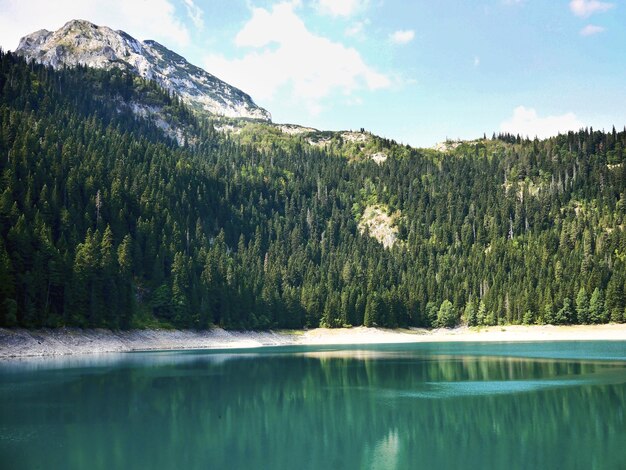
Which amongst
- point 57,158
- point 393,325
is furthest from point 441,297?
point 57,158

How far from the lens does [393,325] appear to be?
5709 inches

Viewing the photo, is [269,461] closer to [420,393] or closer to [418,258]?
[420,393]

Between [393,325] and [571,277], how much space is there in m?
44.8

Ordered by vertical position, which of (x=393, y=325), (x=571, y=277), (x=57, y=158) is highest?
(x=57, y=158)

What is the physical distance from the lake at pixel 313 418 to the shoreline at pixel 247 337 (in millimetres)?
19592

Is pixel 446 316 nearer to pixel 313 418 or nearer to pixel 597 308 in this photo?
pixel 597 308

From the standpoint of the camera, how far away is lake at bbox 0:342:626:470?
968 inches

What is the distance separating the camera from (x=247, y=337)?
12056 centimetres

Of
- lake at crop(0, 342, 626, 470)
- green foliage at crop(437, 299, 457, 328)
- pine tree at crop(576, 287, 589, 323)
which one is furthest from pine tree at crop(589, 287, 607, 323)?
lake at crop(0, 342, 626, 470)

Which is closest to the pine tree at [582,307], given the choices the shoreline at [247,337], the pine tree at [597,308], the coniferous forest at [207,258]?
the coniferous forest at [207,258]

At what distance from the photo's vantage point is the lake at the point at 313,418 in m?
24.6

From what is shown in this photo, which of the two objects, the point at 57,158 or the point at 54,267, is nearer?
the point at 54,267

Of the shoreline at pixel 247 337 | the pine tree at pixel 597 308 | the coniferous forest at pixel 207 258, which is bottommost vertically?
the shoreline at pixel 247 337

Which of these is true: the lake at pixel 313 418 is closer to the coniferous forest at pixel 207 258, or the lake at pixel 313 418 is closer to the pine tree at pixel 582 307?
the coniferous forest at pixel 207 258
